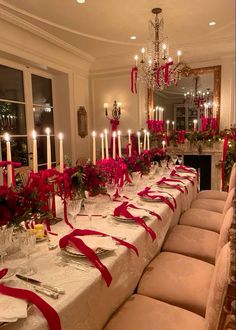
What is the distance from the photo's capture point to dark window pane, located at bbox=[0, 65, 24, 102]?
161 inches

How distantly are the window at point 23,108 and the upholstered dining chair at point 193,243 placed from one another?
119 inches

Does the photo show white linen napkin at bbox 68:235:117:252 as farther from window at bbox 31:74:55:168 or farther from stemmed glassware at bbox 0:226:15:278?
window at bbox 31:74:55:168

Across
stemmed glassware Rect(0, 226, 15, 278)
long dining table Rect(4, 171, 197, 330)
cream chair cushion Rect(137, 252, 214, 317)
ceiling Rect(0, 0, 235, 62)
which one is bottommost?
cream chair cushion Rect(137, 252, 214, 317)

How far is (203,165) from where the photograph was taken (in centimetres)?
500

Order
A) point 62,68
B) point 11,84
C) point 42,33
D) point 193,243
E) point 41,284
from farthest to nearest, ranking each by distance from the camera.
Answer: point 62,68
point 11,84
point 42,33
point 193,243
point 41,284

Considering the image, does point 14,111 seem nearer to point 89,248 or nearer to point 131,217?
point 131,217

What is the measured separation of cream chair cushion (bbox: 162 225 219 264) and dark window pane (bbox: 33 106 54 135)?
3.60 meters

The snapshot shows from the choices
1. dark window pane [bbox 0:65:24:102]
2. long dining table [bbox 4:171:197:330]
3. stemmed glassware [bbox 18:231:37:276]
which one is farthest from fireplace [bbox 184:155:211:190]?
stemmed glassware [bbox 18:231:37:276]

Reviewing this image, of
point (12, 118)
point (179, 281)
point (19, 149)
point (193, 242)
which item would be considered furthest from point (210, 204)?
point (12, 118)

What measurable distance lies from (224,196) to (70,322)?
8.62 ft

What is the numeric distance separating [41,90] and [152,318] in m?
4.64

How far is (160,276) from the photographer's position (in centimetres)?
145

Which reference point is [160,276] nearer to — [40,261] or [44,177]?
[40,261]

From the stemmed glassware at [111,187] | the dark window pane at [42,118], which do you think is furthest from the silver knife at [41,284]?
the dark window pane at [42,118]
